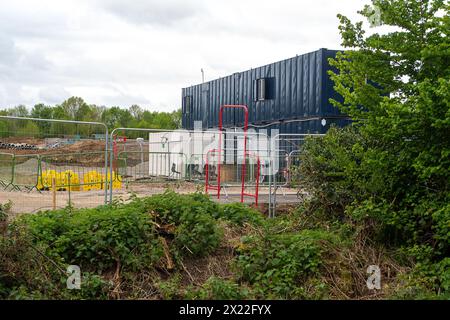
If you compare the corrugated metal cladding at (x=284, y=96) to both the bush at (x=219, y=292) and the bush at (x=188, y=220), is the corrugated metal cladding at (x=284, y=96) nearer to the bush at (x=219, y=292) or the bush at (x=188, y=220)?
the bush at (x=188, y=220)

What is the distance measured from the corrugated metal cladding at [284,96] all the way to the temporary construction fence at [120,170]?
11.8 feet

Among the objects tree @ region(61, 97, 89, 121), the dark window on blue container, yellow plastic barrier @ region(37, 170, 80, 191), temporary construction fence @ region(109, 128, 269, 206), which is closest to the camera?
yellow plastic barrier @ region(37, 170, 80, 191)

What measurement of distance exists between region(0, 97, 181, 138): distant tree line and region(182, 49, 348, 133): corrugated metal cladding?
5660mm

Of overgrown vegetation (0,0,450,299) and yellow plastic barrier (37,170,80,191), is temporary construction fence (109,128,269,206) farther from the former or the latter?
overgrown vegetation (0,0,450,299)

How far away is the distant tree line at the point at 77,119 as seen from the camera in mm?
9484

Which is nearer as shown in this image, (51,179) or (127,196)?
(51,179)

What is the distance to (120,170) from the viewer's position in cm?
1558

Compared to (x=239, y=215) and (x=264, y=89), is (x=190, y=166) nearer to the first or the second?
(x=239, y=215)

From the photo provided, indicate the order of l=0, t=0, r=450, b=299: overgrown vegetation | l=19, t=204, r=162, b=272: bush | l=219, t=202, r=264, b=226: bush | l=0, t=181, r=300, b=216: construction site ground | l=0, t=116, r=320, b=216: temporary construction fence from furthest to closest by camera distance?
1. l=0, t=181, r=300, b=216: construction site ground
2. l=0, t=116, r=320, b=216: temporary construction fence
3. l=219, t=202, r=264, b=226: bush
4. l=19, t=204, r=162, b=272: bush
5. l=0, t=0, r=450, b=299: overgrown vegetation

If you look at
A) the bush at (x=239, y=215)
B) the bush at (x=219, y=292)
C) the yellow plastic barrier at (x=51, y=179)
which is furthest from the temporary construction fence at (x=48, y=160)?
the bush at (x=219, y=292)

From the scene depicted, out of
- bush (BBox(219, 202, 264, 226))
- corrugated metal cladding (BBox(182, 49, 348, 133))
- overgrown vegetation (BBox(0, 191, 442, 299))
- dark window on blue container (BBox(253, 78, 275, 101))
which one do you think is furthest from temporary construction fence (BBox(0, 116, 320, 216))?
dark window on blue container (BBox(253, 78, 275, 101))

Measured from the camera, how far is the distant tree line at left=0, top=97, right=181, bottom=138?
9.48m

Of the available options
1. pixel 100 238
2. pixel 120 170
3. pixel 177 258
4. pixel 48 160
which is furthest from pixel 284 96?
pixel 100 238

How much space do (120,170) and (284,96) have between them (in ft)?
23.4
